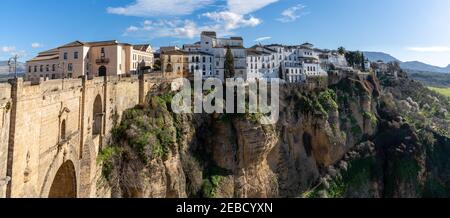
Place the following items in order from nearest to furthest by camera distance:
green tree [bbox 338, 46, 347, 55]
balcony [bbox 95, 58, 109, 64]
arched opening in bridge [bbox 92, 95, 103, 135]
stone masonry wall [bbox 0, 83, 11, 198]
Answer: stone masonry wall [bbox 0, 83, 11, 198], arched opening in bridge [bbox 92, 95, 103, 135], balcony [bbox 95, 58, 109, 64], green tree [bbox 338, 46, 347, 55]

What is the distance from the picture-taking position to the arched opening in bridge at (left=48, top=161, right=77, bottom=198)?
17984mm

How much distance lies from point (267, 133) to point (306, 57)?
25.4 metres

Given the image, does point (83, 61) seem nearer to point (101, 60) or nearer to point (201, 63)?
point (101, 60)

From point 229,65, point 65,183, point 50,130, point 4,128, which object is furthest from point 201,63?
point 4,128

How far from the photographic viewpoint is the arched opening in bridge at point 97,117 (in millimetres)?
22344

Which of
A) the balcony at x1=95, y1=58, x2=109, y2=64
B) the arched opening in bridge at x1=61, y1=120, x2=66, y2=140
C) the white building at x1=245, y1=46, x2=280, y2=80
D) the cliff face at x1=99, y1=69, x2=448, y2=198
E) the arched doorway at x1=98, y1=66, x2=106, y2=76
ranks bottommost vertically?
the cliff face at x1=99, y1=69, x2=448, y2=198

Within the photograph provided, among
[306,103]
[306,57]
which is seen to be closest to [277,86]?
[306,103]

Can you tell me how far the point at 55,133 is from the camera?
15.8 meters

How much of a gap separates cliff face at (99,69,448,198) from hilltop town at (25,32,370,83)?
6323 millimetres

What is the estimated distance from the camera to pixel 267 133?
36.7 m

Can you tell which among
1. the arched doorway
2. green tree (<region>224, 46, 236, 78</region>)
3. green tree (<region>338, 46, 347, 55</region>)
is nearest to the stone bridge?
the arched doorway

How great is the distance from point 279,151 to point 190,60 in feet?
55.1

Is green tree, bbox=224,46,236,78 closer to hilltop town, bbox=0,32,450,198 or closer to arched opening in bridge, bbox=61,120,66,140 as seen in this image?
hilltop town, bbox=0,32,450,198
